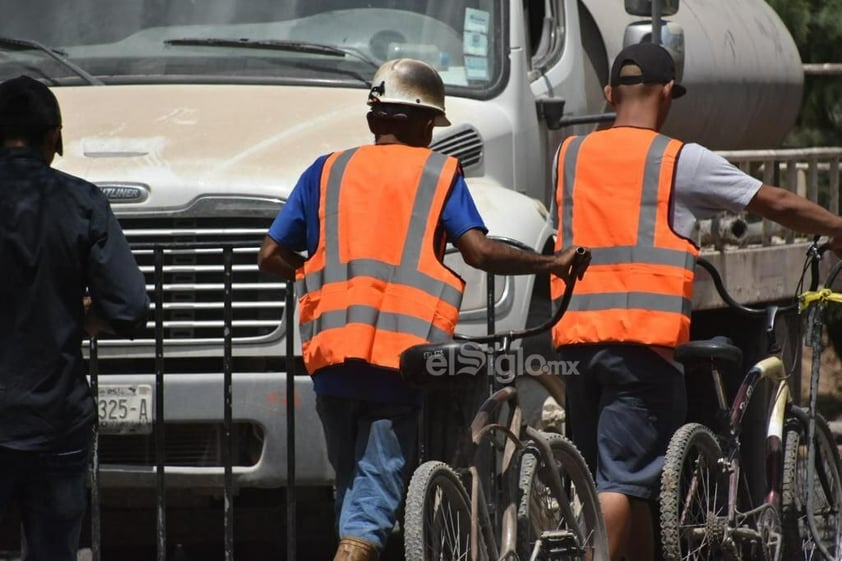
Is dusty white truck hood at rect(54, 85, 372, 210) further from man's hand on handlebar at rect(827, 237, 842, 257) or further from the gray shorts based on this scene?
man's hand on handlebar at rect(827, 237, 842, 257)

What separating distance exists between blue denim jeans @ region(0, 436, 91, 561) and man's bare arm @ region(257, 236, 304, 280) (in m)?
0.84

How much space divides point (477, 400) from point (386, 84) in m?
0.95

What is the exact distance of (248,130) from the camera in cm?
716

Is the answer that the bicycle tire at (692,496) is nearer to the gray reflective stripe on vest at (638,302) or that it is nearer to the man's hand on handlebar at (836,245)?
the gray reflective stripe on vest at (638,302)

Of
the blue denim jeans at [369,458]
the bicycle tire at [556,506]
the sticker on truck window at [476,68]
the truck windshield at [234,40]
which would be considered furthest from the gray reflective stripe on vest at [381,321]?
the sticker on truck window at [476,68]

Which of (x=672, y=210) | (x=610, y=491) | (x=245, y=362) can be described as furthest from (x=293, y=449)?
(x=672, y=210)

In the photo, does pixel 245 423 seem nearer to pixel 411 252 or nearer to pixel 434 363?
pixel 411 252

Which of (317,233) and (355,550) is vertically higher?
(317,233)

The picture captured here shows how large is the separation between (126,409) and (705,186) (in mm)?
2191

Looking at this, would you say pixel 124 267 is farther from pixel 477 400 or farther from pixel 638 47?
pixel 638 47

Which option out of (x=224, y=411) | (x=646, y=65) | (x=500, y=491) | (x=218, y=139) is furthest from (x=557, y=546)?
(x=218, y=139)

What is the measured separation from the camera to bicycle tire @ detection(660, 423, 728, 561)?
579 centimetres

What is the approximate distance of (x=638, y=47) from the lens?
5938 millimetres

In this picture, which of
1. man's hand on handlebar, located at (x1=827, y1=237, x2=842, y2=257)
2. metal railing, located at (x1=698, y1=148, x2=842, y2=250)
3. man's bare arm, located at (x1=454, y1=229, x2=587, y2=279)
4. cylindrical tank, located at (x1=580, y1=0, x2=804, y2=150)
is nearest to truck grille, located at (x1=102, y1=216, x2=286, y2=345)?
man's bare arm, located at (x1=454, y1=229, x2=587, y2=279)
